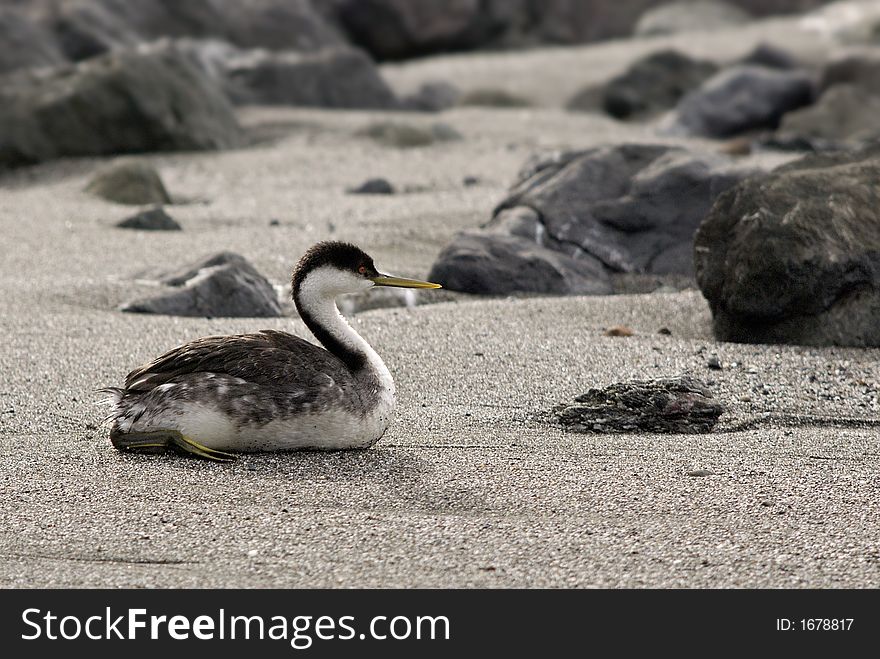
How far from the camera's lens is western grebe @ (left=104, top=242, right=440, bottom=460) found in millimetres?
4855

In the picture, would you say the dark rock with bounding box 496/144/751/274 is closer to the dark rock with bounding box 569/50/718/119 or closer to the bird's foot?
the bird's foot

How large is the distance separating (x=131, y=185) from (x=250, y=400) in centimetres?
633

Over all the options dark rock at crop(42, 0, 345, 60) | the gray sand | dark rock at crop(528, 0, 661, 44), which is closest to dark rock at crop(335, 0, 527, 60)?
dark rock at crop(42, 0, 345, 60)

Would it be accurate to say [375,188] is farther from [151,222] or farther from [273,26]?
[273,26]

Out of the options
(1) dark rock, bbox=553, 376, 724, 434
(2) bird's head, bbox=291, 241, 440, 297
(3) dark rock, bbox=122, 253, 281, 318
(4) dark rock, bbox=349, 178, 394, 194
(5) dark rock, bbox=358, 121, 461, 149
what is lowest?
(5) dark rock, bbox=358, 121, 461, 149

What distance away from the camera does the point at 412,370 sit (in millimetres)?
6223

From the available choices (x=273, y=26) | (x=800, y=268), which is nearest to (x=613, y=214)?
(x=800, y=268)

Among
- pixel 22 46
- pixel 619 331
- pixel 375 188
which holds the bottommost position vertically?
pixel 375 188

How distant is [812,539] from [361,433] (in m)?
1.63

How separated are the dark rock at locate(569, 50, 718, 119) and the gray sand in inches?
383

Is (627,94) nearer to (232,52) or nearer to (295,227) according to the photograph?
(232,52)

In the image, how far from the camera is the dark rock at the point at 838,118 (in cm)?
1520

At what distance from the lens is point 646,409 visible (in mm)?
5430

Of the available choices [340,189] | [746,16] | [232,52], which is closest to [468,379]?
[340,189]
